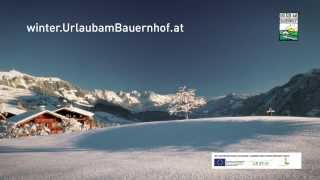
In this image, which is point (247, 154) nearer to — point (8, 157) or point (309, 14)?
point (309, 14)

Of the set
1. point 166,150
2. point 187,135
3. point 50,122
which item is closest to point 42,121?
point 50,122

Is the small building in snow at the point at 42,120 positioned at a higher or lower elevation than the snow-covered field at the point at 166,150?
lower

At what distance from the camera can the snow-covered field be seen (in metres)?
5.79

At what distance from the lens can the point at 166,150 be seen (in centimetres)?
650

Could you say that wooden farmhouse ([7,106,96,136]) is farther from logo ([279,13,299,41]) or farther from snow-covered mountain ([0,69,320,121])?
logo ([279,13,299,41])

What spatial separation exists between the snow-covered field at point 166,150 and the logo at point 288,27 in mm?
1302

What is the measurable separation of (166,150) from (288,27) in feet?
8.31

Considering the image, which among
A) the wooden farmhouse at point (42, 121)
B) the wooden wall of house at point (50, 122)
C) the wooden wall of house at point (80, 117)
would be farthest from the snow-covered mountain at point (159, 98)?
the wooden wall of house at point (50, 122)

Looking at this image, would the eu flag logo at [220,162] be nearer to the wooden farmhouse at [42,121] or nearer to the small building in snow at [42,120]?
the wooden farmhouse at [42,121]

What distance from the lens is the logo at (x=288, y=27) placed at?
6605 mm

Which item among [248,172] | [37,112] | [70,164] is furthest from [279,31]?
[37,112]

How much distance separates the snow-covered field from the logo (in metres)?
1.30

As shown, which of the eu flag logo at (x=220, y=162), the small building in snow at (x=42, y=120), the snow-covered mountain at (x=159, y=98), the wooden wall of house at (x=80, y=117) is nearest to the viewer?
the eu flag logo at (x=220, y=162)

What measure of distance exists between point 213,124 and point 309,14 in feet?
7.27
